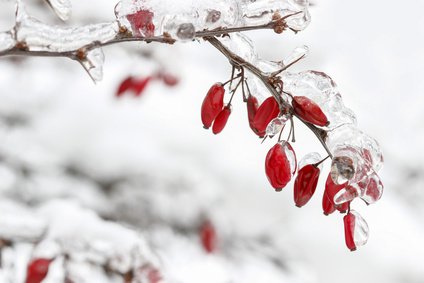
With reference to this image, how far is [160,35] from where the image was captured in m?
1.01

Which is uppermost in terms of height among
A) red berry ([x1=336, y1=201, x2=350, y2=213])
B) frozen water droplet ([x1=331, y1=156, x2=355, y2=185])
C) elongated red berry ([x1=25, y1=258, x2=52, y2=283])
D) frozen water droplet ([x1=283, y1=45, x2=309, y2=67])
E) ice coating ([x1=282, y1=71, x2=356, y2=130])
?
frozen water droplet ([x1=283, y1=45, x2=309, y2=67])

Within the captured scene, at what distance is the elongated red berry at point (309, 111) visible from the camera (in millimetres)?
1032

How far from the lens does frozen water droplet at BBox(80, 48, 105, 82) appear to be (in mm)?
1029

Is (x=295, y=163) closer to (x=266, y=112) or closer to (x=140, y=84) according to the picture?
(x=266, y=112)

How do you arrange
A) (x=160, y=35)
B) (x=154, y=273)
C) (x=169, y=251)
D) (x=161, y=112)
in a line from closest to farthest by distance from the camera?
1. (x=160, y=35)
2. (x=154, y=273)
3. (x=169, y=251)
4. (x=161, y=112)

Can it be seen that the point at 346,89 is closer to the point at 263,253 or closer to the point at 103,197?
the point at 263,253

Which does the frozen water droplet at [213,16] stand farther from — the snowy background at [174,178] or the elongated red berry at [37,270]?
the snowy background at [174,178]

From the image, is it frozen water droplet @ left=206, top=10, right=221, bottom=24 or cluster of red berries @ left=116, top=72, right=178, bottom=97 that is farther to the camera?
cluster of red berries @ left=116, top=72, right=178, bottom=97

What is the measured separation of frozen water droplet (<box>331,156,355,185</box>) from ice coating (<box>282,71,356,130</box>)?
67mm

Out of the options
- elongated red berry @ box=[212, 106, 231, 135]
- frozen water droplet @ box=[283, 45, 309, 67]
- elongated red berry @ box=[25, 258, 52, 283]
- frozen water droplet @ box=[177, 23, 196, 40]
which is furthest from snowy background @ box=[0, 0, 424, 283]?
frozen water droplet @ box=[177, 23, 196, 40]

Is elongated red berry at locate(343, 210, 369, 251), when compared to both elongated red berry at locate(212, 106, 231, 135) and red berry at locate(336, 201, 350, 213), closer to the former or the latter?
red berry at locate(336, 201, 350, 213)

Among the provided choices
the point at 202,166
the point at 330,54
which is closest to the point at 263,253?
the point at 202,166

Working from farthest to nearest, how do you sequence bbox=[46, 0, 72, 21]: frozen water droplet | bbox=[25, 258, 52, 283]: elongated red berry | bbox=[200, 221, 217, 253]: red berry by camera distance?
bbox=[200, 221, 217, 253]: red berry, bbox=[25, 258, 52, 283]: elongated red berry, bbox=[46, 0, 72, 21]: frozen water droplet

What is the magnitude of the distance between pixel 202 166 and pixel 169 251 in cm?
44
